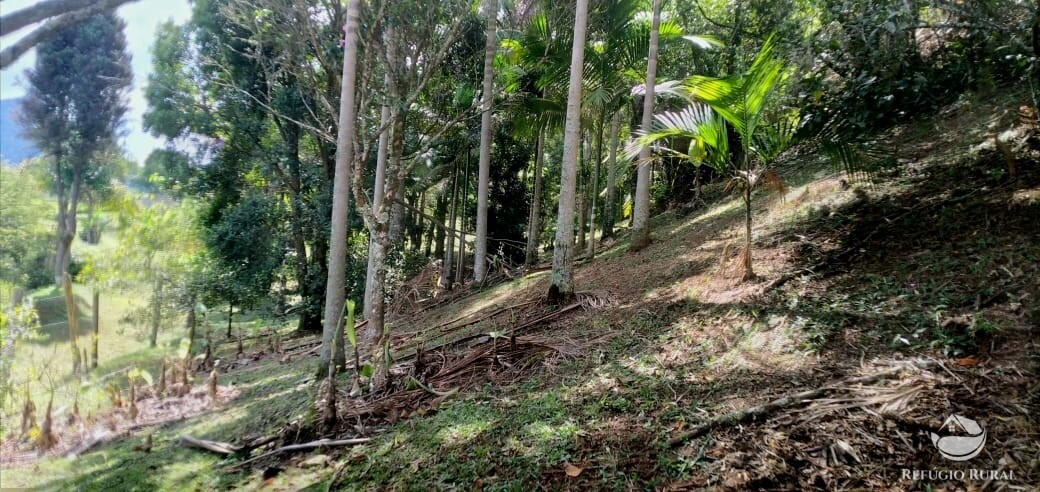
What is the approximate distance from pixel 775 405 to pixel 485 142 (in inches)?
349

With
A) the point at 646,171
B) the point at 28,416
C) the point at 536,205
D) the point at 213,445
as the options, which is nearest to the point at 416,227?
the point at 536,205

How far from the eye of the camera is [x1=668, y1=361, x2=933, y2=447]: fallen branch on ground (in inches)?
98.3

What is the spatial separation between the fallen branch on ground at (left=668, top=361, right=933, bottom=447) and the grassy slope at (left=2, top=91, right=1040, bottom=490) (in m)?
0.07

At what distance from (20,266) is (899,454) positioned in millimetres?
9044

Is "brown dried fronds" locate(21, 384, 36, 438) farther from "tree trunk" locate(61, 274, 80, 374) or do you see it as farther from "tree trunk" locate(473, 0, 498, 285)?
"tree trunk" locate(473, 0, 498, 285)

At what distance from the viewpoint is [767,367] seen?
299 centimetres

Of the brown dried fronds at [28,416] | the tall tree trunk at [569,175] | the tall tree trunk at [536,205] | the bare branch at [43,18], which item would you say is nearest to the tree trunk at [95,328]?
the brown dried fronds at [28,416]

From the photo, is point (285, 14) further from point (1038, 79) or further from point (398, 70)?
point (1038, 79)

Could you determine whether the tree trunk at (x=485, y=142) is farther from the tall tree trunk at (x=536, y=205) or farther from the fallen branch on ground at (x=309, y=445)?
the fallen branch on ground at (x=309, y=445)

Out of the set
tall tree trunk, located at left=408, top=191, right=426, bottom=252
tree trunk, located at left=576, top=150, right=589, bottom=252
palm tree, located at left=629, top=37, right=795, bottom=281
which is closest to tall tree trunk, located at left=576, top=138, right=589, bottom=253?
tree trunk, located at left=576, top=150, right=589, bottom=252

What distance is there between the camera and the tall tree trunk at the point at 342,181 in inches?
224

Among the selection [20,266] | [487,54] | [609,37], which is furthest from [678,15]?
[20,266]

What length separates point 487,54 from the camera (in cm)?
831

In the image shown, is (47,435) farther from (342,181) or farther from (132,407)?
(342,181)
